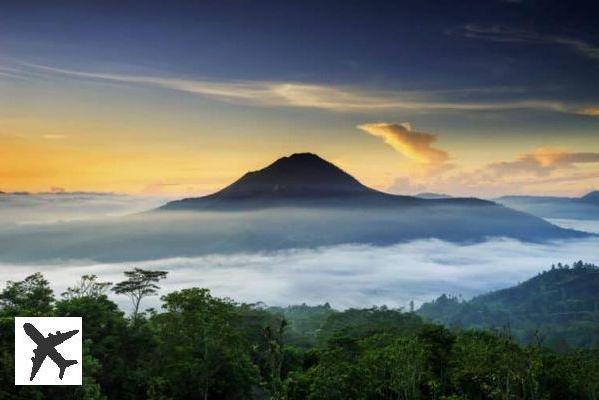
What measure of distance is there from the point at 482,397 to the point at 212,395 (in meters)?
20.1

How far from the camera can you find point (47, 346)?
20078 mm

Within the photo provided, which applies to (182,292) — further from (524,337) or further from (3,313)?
(524,337)

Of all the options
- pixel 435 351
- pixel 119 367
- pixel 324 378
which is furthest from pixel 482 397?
pixel 119 367

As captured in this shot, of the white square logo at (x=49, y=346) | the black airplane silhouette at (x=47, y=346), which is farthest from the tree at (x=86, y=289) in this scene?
the black airplane silhouette at (x=47, y=346)

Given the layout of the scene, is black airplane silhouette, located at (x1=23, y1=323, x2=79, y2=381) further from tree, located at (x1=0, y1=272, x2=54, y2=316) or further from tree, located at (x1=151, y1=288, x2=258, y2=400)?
tree, located at (x1=0, y1=272, x2=54, y2=316)

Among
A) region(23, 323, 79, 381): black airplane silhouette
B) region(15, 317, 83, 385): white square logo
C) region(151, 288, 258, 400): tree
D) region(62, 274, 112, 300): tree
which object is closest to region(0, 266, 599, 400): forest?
region(151, 288, 258, 400): tree

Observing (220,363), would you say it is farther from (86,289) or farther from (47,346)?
(47,346)

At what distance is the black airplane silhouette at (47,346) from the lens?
19.8 meters

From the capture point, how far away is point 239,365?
3681 cm

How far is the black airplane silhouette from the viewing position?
1981 cm

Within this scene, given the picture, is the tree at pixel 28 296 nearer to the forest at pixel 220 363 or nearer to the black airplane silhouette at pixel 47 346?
the forest at pixel 220 363

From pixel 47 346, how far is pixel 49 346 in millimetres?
92

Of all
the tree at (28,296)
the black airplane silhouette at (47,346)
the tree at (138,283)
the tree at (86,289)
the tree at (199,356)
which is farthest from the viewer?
the tree at (138,283)

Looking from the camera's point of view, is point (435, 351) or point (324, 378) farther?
point (435, 351)
